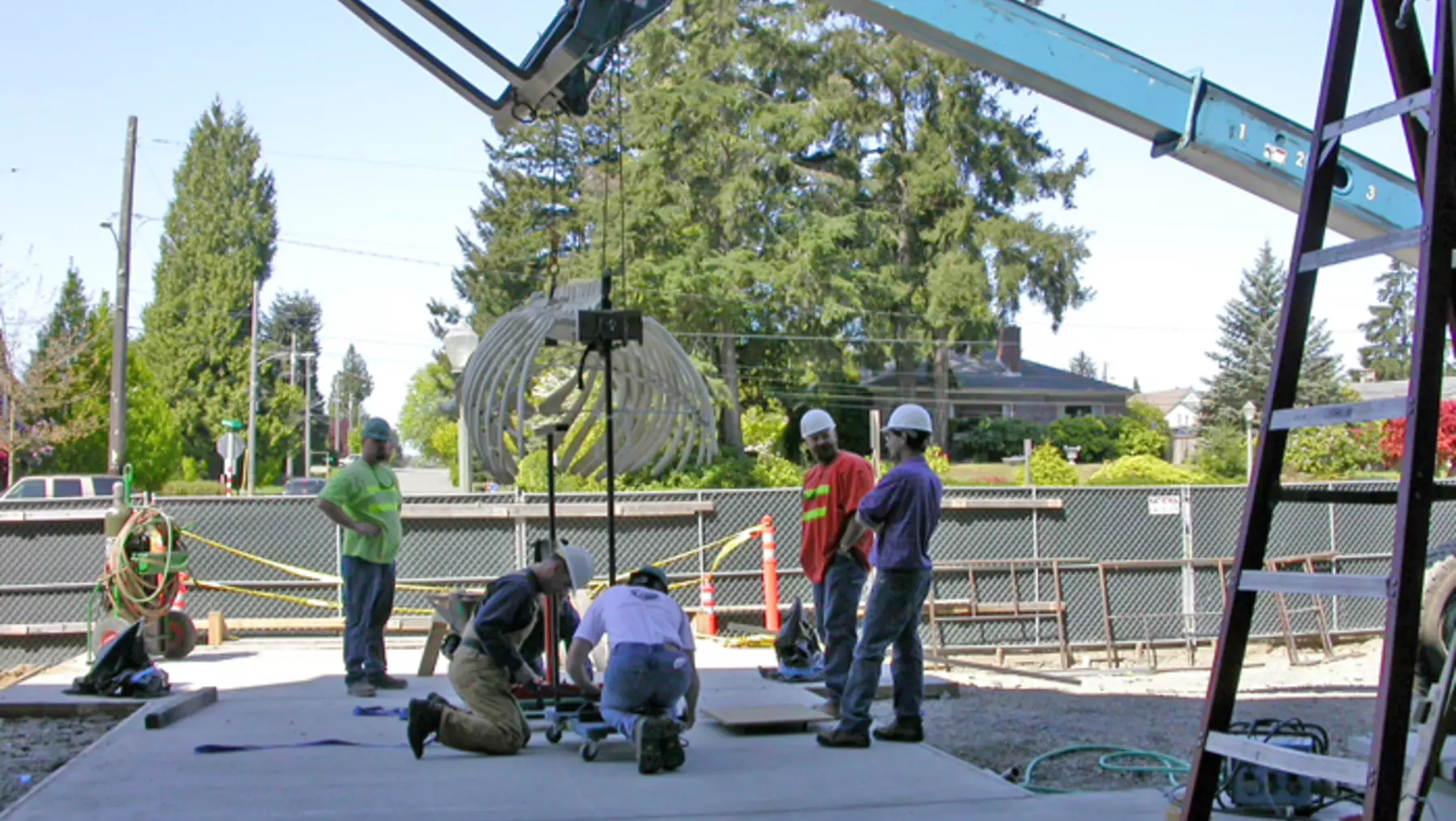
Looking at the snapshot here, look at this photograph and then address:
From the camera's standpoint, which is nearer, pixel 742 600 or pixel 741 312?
pixel 742 600

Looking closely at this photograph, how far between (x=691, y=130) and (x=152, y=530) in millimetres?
30356

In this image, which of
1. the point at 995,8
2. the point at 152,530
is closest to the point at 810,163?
the point at 152,530

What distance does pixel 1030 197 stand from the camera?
42.9 m

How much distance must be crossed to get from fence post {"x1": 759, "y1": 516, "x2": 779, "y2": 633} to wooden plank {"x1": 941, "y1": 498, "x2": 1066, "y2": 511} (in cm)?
242

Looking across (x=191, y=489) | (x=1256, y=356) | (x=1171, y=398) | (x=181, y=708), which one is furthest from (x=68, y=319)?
(x=1171, y=398)

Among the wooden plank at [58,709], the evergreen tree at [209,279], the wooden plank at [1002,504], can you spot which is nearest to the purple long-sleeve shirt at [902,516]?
the wooden plank at [58,709]

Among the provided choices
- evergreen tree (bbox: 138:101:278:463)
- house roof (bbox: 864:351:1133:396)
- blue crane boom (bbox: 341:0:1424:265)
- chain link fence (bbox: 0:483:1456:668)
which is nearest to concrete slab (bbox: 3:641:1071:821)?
blue crane boom (bbox: 341:0:1424:265)

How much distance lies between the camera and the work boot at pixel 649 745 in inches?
268

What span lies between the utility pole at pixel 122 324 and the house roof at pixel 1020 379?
3595 centimetres

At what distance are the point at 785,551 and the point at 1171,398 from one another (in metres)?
124

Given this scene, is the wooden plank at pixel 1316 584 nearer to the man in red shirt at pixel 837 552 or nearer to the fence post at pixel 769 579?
the man in red shirt at pixel 837 552

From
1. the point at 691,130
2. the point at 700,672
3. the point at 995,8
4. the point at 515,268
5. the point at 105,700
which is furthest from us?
the point at 515,268

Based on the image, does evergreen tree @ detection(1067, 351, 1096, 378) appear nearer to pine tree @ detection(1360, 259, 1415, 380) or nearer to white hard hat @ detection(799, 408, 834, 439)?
pine tree @ detection(1360, 259, 1415, 380)

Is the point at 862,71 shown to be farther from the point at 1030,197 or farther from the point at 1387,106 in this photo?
the point at 1387,106
